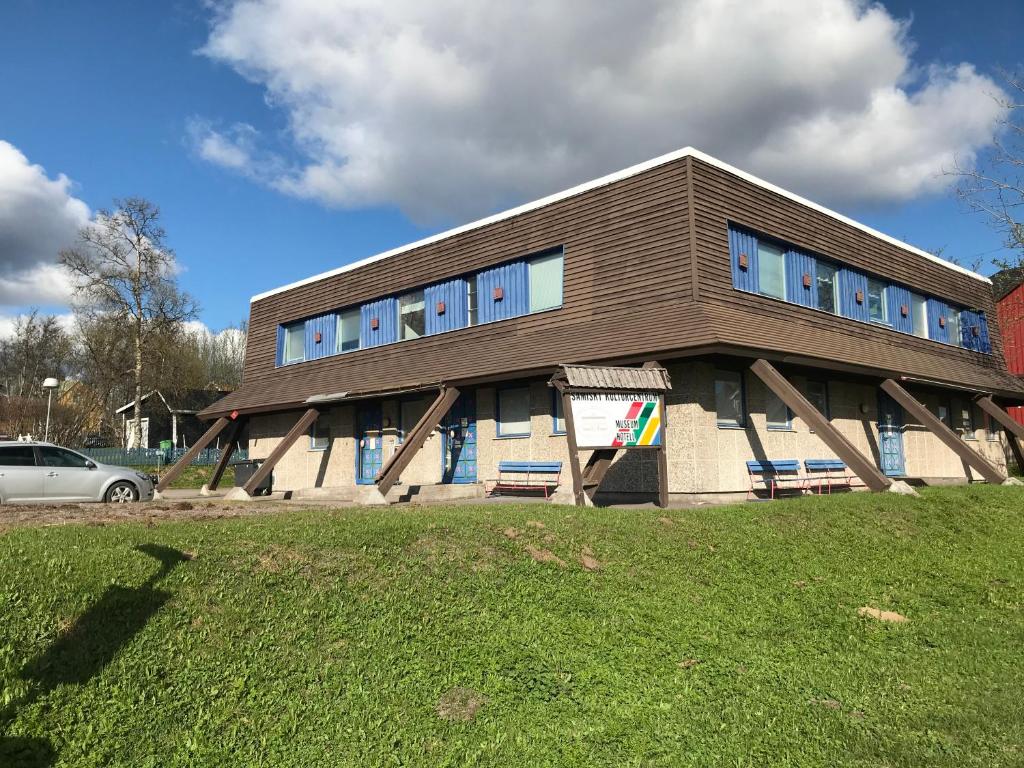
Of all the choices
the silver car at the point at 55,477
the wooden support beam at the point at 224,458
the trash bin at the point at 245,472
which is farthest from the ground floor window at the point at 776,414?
the wooden support beam at the point at 224,458

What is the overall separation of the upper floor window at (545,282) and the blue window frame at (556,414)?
7.22 ft

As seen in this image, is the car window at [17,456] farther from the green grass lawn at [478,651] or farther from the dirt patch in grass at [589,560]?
the dirt patch in grass at [589,560]

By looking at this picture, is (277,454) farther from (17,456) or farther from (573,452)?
(573,452)

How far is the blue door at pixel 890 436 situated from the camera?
19.5 meters

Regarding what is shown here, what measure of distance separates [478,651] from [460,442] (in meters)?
12.5

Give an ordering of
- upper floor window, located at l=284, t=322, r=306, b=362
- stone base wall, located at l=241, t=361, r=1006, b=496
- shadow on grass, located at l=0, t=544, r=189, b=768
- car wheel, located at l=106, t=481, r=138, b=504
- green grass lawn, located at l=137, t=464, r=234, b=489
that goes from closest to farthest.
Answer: shadow on grass, located at l=0, t=544, r=189, b=768 → stone base wall, located at l=241, t=361, r=1006, b=496 → car wheel, located at l=106, t=481, r=138, b=504 → upper floor window, located at l=284, t=322, r=306, b=362 → green grass lawn, located at l=137, t=464, r=234, b=489

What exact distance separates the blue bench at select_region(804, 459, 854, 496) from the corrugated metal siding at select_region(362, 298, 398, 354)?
11.1 meters

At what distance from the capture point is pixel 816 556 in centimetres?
935

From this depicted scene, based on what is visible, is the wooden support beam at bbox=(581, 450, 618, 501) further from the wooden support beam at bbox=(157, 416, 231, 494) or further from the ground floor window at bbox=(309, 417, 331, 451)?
the wooden support beam at bbox=(157, 416, 231, 494)

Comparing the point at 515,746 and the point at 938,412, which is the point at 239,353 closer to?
the point at 938,412

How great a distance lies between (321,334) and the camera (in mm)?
23484

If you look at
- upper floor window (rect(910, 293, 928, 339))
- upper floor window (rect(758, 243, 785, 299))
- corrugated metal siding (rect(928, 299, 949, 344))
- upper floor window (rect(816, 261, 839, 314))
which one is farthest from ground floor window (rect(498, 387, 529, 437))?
corrugated metal siding (rect(928, 299, 949, 344))

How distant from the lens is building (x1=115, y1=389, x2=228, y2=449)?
172 feet

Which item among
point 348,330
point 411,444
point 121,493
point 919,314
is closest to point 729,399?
point 411,444
